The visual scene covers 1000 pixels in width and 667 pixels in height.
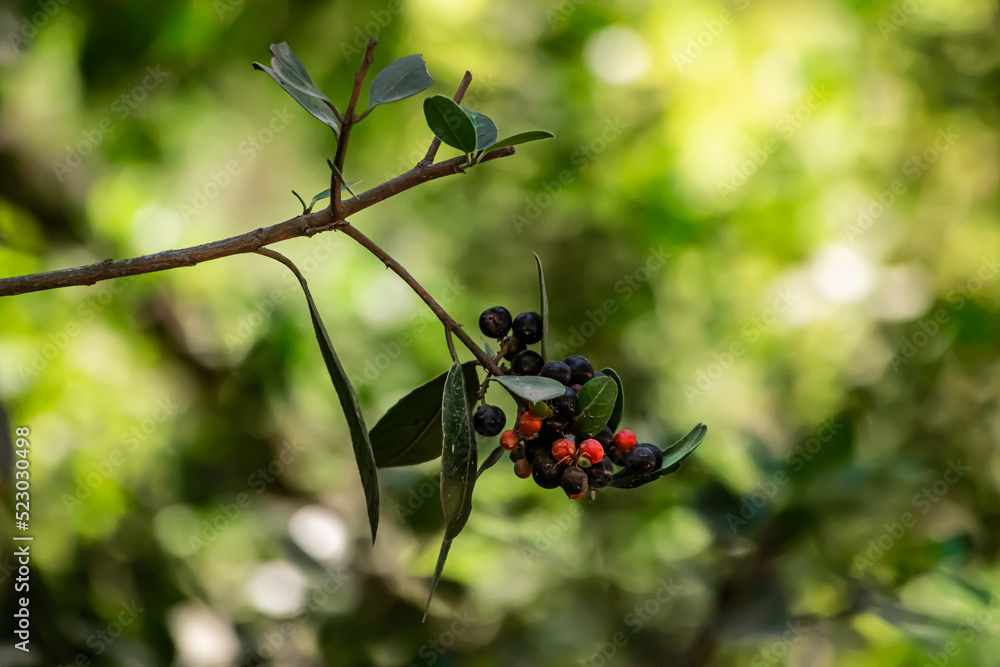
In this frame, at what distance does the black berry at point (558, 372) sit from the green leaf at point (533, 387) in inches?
2.1

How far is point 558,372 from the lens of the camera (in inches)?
18.7

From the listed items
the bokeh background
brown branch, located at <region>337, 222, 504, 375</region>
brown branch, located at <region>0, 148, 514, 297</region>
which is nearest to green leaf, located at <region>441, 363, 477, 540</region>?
brown branch, located at <region>337, 222, 504, 375</region>

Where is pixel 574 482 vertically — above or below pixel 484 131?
below

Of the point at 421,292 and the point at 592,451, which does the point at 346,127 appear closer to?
the point at 421,292

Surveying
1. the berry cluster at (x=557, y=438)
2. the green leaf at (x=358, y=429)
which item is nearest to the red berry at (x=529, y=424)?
the berry cluster at (x=557, y=438)

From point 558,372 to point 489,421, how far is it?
2.4 inches

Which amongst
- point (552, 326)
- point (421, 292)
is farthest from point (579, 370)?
point (552, 326)

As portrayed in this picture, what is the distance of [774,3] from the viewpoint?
5.56ft

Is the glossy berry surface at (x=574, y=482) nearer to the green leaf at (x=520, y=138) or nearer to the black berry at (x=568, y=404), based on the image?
the black berry at (x=568, y=404)

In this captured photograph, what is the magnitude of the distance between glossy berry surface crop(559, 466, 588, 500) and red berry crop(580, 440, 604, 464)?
0.04ft

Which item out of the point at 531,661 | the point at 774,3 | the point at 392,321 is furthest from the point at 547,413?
the point at 774,3

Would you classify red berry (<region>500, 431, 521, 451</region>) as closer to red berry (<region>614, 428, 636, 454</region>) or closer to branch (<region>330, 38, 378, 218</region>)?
red berry (<region>614, 428, 636, 454</region>)

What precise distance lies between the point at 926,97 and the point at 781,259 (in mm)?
522

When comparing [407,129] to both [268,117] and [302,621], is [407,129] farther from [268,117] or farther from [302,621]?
[302,621]
